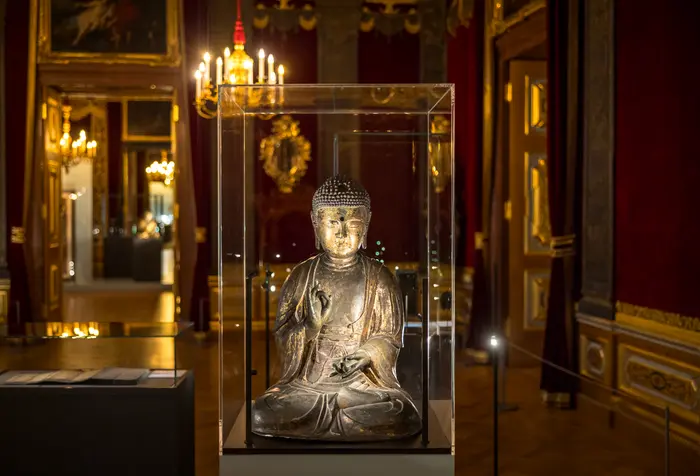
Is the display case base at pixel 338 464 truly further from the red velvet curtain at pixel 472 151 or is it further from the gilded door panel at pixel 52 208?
the gilded door panel at pixel 52 208

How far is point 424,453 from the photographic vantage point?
3850 mm

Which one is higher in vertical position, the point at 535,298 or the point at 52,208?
the point at 52,208

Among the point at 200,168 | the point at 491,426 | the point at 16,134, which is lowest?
the point at 491,426

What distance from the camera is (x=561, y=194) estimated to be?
6191mm

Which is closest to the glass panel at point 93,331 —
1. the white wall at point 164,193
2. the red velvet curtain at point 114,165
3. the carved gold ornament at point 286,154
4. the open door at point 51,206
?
the carved gold ornament at point 286,154

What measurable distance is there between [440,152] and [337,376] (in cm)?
125

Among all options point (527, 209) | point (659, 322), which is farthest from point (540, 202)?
point (659, 322)

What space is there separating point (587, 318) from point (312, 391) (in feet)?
8.94

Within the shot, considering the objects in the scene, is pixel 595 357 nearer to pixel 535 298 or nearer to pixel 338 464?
pixel 535 298

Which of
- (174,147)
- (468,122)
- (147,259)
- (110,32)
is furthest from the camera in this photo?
(147,259)

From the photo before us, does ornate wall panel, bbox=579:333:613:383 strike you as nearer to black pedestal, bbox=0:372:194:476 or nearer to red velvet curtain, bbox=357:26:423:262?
red velvet curtain, bbox=357:26:423:262

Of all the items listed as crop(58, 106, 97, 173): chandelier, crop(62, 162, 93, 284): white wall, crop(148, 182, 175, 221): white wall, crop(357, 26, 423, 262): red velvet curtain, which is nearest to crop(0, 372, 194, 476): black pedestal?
crop(357, 26, 423, 262): red velvet curtain

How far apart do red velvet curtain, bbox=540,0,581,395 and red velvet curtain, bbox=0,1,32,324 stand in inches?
223

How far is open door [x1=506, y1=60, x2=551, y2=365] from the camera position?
772 centimetres
